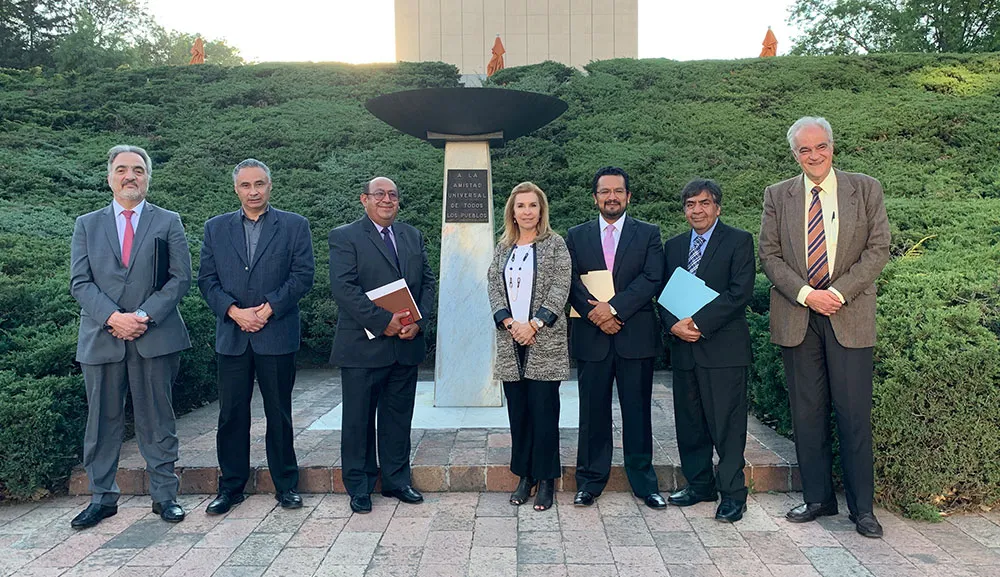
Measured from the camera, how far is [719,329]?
369 cm

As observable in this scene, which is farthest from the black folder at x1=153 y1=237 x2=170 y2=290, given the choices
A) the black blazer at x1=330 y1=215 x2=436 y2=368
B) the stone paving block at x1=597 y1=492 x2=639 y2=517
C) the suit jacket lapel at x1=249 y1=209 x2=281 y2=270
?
the stone paving block at x1=597 y1=492 x2=639 y2=517

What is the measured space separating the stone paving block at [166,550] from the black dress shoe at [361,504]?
2.52ft

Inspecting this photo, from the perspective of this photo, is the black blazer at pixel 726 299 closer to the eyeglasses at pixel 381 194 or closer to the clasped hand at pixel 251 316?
→ the eyeglasses at pixel 381 194

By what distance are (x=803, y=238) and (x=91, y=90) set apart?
14.5 metres

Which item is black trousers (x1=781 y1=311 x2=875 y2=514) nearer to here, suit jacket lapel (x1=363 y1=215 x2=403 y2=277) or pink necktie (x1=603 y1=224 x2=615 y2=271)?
pink necktie (x1=603 y1=224 x2=615 y2=271)

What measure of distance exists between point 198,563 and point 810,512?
9.75 ft

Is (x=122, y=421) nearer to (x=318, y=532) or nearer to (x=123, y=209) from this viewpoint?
A: (x=123, y=209)

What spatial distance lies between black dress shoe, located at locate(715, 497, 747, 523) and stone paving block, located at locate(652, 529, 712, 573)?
0.24 metres

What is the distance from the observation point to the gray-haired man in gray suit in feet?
12.1

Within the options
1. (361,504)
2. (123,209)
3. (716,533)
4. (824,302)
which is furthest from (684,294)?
(123,209)

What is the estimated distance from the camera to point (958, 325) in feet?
12.3

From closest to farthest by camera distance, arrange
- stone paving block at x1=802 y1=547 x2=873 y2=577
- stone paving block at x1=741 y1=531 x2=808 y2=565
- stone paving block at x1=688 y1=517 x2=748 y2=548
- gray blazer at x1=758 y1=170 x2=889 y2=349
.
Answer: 1. stone paving block at x1=802 y1=547 x2=873 y2=577
2. stone paving block at x1=741 y1=531 x2=808 y2=565
3. stone paving block at x1=688 y1=517 x2=748 y2=548
4. gray blazer at x1=758 y1=170 x2=889 y2=349

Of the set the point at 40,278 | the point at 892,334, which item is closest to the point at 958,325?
the point at 892,334

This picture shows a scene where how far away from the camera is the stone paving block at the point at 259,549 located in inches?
125
